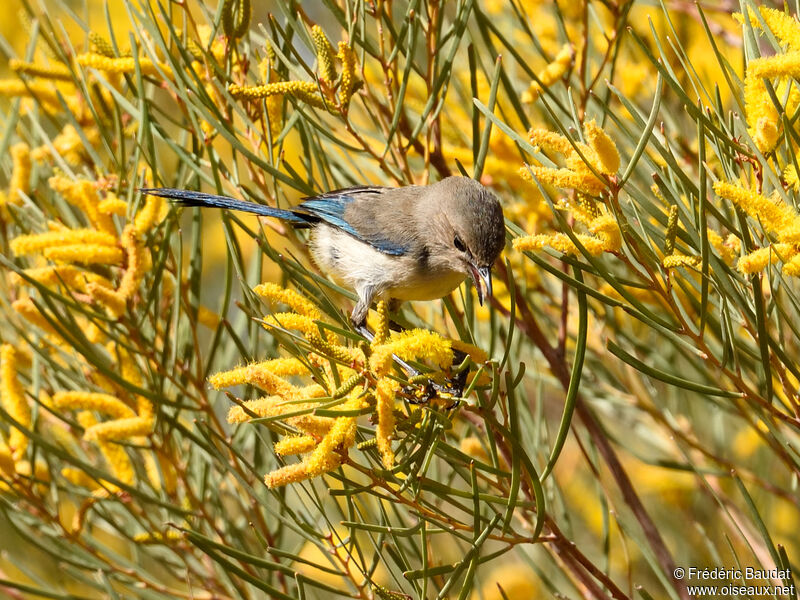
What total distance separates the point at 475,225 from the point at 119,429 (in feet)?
3.47

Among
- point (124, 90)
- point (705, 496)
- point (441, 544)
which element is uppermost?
point (124, 90)

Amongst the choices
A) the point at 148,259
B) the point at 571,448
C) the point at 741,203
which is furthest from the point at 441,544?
the point at 741,203

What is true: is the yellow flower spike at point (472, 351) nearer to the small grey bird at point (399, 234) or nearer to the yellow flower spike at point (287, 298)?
the yellow flower spike at point (287, 298)

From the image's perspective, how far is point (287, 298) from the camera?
4.80 feet

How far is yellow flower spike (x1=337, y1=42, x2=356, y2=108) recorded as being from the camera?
73.7 inches

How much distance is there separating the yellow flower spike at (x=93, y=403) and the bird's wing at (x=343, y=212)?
1088mm

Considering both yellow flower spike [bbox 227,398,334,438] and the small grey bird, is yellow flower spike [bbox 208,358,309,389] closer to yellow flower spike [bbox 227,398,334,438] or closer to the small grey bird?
yellow flower spike [bbox 227,398,334,438]

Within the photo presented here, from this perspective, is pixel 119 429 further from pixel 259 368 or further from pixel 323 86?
pixel 323 86

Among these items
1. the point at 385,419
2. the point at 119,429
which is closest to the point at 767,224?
the point at 385,419

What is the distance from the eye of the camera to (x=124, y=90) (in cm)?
273

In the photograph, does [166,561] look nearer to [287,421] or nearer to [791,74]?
[287,421]

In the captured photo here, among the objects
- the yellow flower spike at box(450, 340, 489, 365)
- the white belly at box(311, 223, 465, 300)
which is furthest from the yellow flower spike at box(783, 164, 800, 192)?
the white belly at box(311, 223, 465, 300)

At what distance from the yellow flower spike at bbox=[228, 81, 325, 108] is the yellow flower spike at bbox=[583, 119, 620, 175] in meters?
0.69

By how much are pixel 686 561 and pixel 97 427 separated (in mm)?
2209
